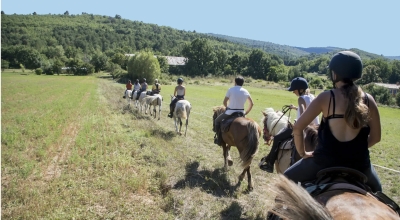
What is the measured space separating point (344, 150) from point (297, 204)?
0.91 metres

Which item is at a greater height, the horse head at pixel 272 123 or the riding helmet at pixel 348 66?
the riding helmet at pixel 348 66

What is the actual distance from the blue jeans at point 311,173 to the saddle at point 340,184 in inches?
3.1

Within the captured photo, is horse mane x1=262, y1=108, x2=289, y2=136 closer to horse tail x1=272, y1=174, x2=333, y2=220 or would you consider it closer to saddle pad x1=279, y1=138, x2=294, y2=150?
saddle pad x1=279, y1=138, x2=294, y2=150

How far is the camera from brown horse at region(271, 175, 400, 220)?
1789 millimetres

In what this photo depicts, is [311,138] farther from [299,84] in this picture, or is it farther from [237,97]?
[237,97]

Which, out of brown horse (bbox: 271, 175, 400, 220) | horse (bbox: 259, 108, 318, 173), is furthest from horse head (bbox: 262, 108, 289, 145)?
brown horse (bbox: 271, 175, 400, 220)

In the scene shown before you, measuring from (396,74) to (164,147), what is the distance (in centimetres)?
11936

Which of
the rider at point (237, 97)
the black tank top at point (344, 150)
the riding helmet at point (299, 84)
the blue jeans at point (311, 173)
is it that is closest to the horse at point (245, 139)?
the rider at point (237, 97)

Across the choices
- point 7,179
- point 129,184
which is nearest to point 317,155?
point 129,184

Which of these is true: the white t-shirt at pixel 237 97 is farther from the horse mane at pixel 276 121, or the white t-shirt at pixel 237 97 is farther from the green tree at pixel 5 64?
the green tree at pixel 5 64

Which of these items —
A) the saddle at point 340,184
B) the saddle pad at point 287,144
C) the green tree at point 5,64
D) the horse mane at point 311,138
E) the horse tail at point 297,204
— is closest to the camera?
the horse tail at point 297,204

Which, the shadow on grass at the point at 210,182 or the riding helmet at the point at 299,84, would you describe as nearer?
the riding helmet at the point at 299,84

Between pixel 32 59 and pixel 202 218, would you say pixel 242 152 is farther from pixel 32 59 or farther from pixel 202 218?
pixel 32 59

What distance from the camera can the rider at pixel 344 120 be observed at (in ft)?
7.74
